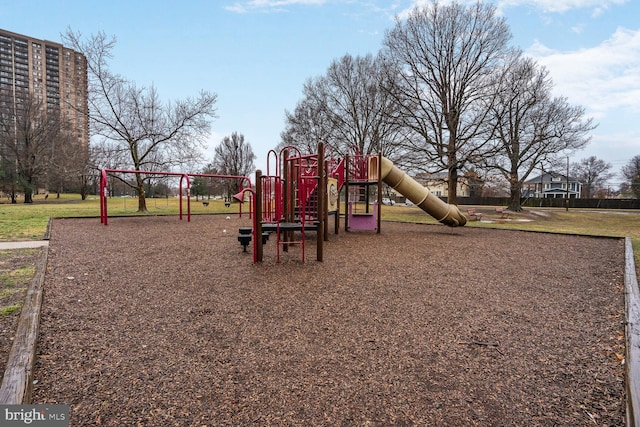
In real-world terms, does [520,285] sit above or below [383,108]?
below

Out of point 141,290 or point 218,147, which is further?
point 218,147

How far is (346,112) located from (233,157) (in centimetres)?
2133

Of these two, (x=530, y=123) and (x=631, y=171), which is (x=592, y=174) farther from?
(x=530, y=123)

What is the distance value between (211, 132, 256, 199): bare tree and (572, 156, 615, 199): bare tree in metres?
55.0

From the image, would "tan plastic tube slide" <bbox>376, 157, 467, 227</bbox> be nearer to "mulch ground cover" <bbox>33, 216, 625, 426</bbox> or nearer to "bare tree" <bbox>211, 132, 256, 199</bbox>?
"mulch ground cover" <bbox>33, 216, 625, 426</bbox>

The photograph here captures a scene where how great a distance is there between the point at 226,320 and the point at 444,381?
218cm

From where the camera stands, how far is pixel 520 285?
525cm

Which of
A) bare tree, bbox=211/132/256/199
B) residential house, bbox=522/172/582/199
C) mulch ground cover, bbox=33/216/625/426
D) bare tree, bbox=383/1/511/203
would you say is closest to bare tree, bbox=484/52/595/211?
bare tree, bbox=383/1/511/203

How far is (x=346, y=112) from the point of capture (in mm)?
29422

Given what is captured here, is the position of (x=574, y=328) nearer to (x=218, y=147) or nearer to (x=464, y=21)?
(x=464, y=21)

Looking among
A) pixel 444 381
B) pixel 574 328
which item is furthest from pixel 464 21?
pixel 444 381

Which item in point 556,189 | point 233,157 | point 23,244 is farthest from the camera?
point 556,189

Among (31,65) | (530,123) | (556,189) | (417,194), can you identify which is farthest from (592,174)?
(31,65)

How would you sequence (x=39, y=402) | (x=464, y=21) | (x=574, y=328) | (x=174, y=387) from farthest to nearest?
(x=464, y=21), (x=574, y=328), (x=174, y=387), (x=39, y=402)
